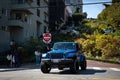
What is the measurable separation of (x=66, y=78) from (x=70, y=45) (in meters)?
6.32

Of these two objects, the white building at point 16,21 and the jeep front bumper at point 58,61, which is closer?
the jeep front bumper at point 58,61

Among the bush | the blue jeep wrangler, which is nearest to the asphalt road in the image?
the blue jeep wrangler

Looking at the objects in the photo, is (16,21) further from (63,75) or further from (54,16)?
(54,16)

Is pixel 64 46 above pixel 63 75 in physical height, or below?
above

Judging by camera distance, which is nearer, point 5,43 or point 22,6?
point 5,43

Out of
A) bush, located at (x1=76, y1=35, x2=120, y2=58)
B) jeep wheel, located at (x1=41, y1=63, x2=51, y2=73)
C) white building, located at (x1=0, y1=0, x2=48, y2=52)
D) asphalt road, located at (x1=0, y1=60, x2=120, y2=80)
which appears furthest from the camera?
white building, located at (x1=0, y1=0, x2=48, y2=52)

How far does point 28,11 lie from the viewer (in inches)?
2542

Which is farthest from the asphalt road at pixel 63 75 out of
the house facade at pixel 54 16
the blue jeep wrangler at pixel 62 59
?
the house facade at pixel 54 16

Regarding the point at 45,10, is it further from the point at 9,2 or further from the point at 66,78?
the point at 66,78

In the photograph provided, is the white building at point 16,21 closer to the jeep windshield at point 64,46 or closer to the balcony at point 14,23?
the balcony at point 14,23

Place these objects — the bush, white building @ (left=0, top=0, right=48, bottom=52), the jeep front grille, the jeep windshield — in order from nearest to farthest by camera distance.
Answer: the jeep front grille < the jeep windshield < the bush < white building @ (left=0, top=0, right=48, bottom=52)

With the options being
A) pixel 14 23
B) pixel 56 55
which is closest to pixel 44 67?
pixel 56 55

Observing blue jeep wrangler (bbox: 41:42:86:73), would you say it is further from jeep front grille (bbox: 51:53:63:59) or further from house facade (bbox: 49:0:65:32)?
house facade (bbox: 49:0:65:32)

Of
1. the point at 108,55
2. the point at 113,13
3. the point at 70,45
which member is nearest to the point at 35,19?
the point at 113,13
